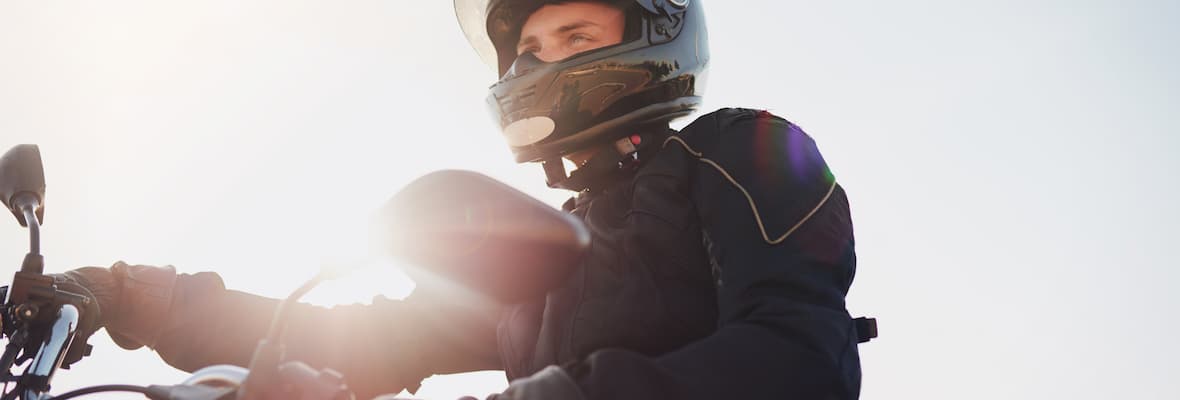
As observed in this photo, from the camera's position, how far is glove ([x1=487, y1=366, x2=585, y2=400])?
3.99 feet

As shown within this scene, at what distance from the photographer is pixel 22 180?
6.35ft

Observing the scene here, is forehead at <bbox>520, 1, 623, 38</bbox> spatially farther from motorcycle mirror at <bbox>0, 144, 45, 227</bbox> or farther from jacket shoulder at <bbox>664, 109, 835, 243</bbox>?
motorcycle mirror at <bbox>0, 144, 45, 227</bbox>

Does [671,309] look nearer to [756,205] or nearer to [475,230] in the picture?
[756,205]

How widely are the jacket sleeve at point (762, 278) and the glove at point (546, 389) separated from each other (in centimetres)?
4

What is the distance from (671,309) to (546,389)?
0.76 meters

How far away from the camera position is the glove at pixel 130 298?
2.38 metres

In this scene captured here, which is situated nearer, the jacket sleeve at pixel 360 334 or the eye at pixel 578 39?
the jacket sleeve at pixel 360 334

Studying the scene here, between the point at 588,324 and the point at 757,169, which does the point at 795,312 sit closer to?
the point at 757,169

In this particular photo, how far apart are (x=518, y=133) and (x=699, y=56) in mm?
731

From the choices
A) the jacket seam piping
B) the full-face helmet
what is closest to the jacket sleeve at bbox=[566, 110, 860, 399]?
the jacket seam piping

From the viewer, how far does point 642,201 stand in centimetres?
211

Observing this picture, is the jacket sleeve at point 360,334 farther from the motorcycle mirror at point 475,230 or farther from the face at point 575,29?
the motorcycle mirror at point 475,230

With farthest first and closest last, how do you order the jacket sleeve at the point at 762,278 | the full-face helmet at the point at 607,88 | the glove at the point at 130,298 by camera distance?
the full-face helmet at the point at 607,88 < the glove at the point at 130,298 < the jacket sleeve at the point at 762,278

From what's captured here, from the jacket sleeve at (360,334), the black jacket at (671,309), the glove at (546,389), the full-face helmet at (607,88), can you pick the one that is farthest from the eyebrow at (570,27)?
the glove at (546,389)
